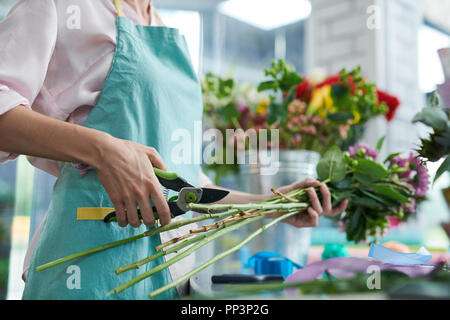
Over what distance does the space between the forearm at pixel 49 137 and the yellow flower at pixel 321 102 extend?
2.25ft

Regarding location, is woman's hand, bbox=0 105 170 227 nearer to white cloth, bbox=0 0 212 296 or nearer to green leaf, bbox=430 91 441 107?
white cloth, bbox=0 0 212 296

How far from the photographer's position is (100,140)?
18.2 inches

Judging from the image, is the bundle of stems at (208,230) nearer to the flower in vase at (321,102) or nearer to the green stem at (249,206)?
the green stem at (249,206)

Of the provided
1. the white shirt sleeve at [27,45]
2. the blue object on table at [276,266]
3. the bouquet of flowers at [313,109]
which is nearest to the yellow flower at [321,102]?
the bouquet of flowers at [313,109]

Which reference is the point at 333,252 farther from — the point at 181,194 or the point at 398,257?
the point at 181,194

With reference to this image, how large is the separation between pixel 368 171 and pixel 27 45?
1.98 ft

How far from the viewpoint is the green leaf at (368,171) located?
2.44ft

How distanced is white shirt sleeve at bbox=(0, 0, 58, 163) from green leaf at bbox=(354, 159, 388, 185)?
559 mm

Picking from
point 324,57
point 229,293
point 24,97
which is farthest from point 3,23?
point 324,57

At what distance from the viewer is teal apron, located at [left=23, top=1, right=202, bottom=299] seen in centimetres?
52

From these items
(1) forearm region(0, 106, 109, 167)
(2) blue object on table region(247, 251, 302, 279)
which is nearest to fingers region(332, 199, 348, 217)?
(2) blue object on table region(247, 251, 302, 279)
